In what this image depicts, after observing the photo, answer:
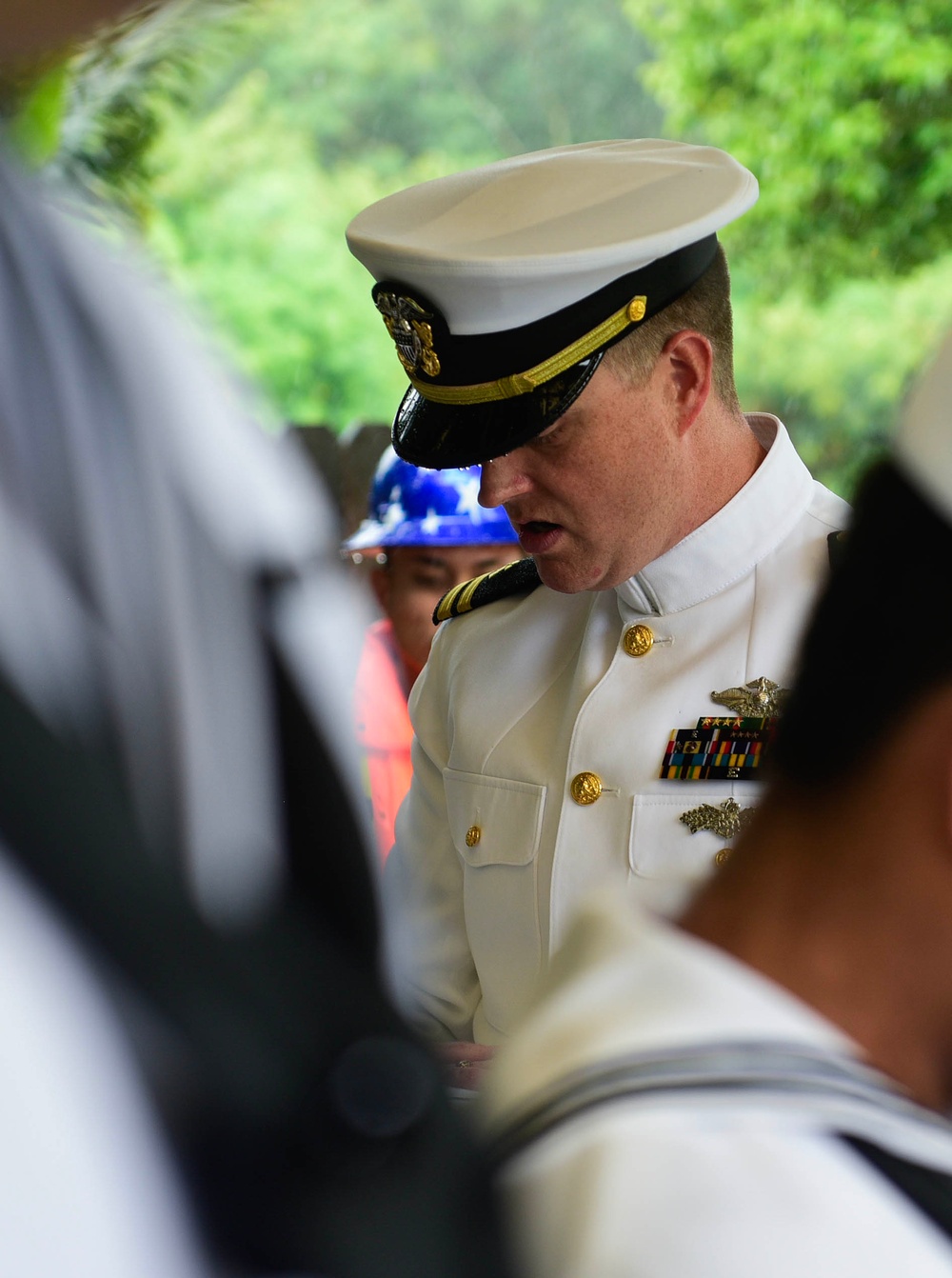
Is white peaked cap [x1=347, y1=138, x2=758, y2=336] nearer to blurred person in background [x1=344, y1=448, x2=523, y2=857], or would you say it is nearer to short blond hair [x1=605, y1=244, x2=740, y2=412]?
short blond hair [x1=605, y1=244, x2=740, y2=412]

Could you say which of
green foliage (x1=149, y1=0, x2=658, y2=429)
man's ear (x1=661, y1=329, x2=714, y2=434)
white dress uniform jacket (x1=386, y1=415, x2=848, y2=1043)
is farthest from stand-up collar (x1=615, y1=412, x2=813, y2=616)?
green foliage (x1=149, y1=0, x2=658, y2=429)

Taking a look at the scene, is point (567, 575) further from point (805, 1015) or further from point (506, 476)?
point (805, 1015)

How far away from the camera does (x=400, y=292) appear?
2.03 m

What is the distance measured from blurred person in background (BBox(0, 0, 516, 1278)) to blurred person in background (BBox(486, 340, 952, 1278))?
6.3 inches

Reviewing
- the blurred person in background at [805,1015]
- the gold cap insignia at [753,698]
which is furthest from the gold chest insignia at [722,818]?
the blurred person in background at [805,1015]

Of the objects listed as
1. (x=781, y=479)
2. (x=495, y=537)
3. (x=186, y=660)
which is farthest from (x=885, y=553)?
(x=495, y=537)

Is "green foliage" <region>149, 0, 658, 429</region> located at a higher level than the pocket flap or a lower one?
lower

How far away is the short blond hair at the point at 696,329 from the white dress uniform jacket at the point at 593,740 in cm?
12

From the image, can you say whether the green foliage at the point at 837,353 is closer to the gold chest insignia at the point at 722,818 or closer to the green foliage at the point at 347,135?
the green foliage at the point at 347,135

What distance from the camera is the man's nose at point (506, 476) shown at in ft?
6.29

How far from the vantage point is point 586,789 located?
1957mm

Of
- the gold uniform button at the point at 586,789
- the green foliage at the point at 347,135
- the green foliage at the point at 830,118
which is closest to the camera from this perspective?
the gold uniform button at the point at 586,789

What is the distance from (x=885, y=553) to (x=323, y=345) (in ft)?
37.7

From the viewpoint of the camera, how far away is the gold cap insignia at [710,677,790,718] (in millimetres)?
1914
